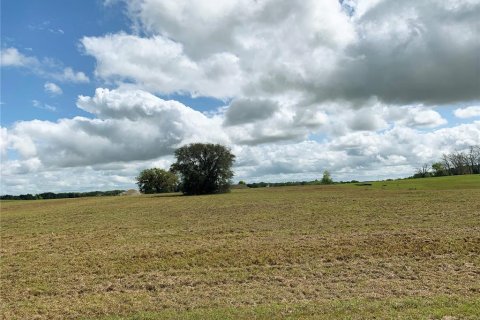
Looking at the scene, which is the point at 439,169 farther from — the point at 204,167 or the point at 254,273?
the point at 254,273

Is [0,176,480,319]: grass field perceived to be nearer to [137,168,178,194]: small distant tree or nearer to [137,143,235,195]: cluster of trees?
[137,143,235,195]: cluster of trees

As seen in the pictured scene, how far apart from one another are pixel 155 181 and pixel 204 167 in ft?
222

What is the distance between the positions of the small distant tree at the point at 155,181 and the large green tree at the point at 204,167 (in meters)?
60.3

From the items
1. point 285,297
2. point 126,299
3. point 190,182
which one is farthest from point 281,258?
point 190,182

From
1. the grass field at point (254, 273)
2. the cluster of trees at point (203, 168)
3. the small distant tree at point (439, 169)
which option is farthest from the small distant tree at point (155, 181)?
the grass field at point (254, 273)

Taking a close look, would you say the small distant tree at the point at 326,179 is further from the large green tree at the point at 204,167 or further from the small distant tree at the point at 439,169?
the large green tree at the point at 204,167

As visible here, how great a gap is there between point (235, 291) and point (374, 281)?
4.15 m

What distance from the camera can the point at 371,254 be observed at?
15.2m

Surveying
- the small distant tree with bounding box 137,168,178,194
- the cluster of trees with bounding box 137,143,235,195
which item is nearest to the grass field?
the cluster of trees with bounding box 137,143,235,195

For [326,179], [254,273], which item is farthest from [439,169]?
[254,273]

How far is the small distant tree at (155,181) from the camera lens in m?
154

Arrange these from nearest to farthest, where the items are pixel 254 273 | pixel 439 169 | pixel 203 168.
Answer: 1. pixel 254 273
2. pixel 203 168
3. pixel 439 169

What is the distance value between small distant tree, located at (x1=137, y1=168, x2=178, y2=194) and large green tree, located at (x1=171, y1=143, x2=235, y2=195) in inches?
2375

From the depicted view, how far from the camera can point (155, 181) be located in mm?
155750
